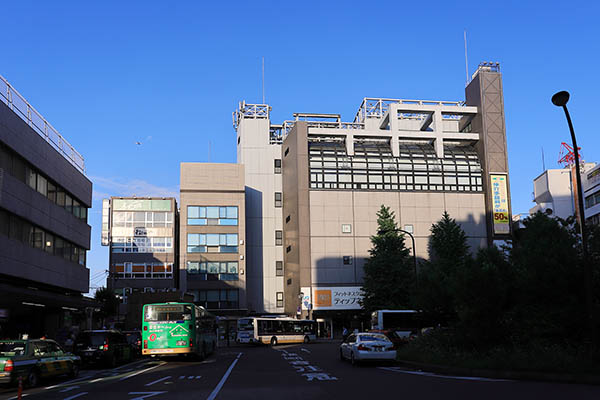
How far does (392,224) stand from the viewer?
6519 centimetres

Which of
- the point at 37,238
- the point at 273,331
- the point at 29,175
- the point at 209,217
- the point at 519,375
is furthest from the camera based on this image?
the point at 209,217

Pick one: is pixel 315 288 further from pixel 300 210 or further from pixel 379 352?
pixel 379 352

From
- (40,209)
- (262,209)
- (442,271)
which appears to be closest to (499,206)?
(262,209)

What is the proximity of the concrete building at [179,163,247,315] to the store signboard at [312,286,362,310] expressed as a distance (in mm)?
9445

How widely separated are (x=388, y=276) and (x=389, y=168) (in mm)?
16619

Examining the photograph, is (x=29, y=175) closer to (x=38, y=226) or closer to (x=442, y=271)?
(x=38, y=226)

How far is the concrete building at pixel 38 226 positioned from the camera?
101 ft

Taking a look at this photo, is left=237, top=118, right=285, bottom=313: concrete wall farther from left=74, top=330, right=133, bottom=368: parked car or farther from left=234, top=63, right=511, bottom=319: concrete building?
left=74, top=330, right=133, bottom=368: parked car


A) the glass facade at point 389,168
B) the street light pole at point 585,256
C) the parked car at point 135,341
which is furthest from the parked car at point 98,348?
the glass facade at point 389,168

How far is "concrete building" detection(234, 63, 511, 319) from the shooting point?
229 ft

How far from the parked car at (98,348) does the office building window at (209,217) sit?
146 feet

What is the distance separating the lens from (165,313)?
29.5m

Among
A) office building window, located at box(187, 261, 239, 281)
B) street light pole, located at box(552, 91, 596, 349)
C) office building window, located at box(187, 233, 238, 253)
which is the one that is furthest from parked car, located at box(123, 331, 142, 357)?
office building window, located at box(187, 233, 238, 253)

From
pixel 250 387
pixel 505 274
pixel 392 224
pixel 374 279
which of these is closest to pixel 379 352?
pixel 505 274
